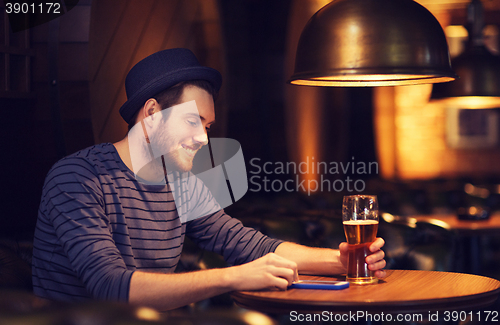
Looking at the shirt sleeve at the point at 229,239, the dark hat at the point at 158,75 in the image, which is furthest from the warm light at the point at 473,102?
the dark hat at the point at 158,75

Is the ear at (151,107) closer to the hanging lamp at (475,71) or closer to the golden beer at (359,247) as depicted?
the golden beer at (359,247)

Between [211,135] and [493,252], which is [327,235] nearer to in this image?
[211,135]

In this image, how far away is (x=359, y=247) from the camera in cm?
130

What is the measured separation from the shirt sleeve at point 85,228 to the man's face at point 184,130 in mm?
227

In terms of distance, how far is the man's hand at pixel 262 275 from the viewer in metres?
1.16

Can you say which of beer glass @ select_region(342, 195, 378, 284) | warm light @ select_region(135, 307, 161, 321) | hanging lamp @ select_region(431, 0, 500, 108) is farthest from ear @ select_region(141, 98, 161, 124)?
hanging lamp @ select_region(431, 0, 500, 108)

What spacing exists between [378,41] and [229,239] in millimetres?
765

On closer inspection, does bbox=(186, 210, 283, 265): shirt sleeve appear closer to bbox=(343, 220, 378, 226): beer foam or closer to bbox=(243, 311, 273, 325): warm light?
bbox=(343, 220, 378, 226): beer foam

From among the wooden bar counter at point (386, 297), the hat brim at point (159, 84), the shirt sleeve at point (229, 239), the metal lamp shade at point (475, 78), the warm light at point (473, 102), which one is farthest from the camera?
the warm light at point (473, 102)

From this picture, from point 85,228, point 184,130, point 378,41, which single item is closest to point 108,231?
point 85,228

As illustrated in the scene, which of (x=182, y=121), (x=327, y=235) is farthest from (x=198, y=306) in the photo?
(x=182, y=121)

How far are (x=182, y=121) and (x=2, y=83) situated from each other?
0.54 meters

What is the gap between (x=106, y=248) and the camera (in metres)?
1.16

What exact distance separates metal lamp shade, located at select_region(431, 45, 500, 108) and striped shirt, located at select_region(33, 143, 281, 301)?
160cm
